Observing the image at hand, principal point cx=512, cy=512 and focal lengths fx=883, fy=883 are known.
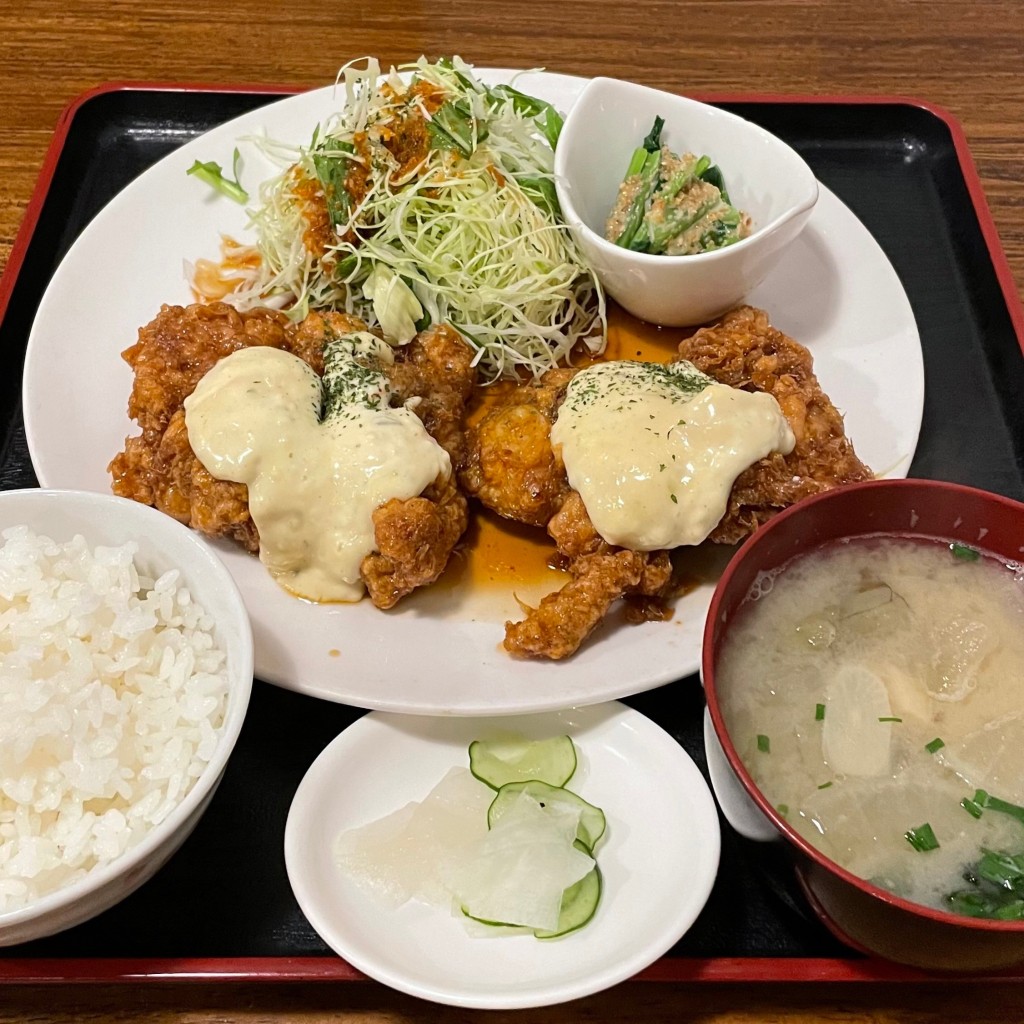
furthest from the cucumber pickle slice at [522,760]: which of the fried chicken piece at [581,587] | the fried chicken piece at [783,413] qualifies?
the fried chicken piece at [783,413]

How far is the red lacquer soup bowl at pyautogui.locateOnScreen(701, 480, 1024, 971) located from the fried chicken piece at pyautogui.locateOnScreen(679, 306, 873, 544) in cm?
30

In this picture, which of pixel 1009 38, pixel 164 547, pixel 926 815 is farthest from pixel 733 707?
pixel 1009 38

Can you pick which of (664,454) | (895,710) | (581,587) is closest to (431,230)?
(664,454)

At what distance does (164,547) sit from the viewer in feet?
7.35

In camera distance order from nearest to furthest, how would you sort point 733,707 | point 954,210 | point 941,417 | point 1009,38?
point 733,707, point 941,417, point 954,210, point 1009,38

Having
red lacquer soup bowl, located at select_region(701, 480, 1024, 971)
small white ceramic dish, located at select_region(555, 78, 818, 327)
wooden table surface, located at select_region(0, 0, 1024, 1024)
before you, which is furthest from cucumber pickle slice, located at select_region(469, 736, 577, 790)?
wooden table surface, located at select_region(0, 0, 1024, 1024)

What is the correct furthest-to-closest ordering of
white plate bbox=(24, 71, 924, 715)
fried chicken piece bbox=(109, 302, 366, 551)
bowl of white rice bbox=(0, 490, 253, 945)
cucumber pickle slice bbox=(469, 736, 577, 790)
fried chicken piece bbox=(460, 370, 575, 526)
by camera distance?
fried chicken piece bbox=(460, 370, 575, 526), fried chicken piece bbox=(109, 302, 366, 551), white plate bbox=(24, 71, 924, 715), cucumber pickle slice bbox=(469, 736, 577, 790), bowl of white rice bbox=(0, 490, 253, 945)

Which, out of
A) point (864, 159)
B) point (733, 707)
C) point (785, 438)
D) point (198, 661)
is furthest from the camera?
point (864, 159)

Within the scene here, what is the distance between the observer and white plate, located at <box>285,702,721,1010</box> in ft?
6.05

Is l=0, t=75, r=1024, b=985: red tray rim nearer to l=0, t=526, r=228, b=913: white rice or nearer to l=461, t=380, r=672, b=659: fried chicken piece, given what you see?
l=0, t=526, r=228, b=913: white rice

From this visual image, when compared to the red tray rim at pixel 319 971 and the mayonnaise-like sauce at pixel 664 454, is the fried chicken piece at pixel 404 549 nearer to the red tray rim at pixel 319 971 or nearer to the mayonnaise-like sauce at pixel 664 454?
the mayonnaise-like sauce at pixel 664 454

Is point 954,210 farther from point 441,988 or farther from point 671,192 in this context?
point 441,988

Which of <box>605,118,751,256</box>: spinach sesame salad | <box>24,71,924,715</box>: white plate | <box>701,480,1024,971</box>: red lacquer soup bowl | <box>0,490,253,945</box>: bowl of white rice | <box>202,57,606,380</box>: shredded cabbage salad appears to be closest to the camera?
<box>701,480,1024,971</box>: red lacquer soup bowl

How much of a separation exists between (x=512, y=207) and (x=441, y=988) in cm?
249
